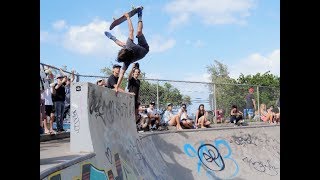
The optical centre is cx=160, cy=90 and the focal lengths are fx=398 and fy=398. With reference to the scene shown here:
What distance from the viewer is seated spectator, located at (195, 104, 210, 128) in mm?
13430

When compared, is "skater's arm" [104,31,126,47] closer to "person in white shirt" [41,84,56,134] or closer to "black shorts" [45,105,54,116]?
"person in white shirt" [41,84,56,134]

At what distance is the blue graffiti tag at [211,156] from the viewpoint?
10711 millimetres

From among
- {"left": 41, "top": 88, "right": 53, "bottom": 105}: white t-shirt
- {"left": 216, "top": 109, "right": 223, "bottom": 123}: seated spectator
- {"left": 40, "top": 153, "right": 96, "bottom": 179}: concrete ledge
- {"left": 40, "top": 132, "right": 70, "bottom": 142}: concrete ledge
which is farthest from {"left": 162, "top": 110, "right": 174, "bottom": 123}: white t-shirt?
{"left": 40, "top": 153, "right": 96, "bottom": 179}: concrete ledge

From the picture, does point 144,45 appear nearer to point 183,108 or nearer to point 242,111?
point 183,108

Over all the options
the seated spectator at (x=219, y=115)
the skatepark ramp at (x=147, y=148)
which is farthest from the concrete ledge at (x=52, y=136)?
the seated spectator at (x=219, y=115)

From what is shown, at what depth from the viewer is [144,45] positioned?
7098mm

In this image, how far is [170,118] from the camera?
13.0m

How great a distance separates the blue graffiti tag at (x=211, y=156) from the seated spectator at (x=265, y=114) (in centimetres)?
513
